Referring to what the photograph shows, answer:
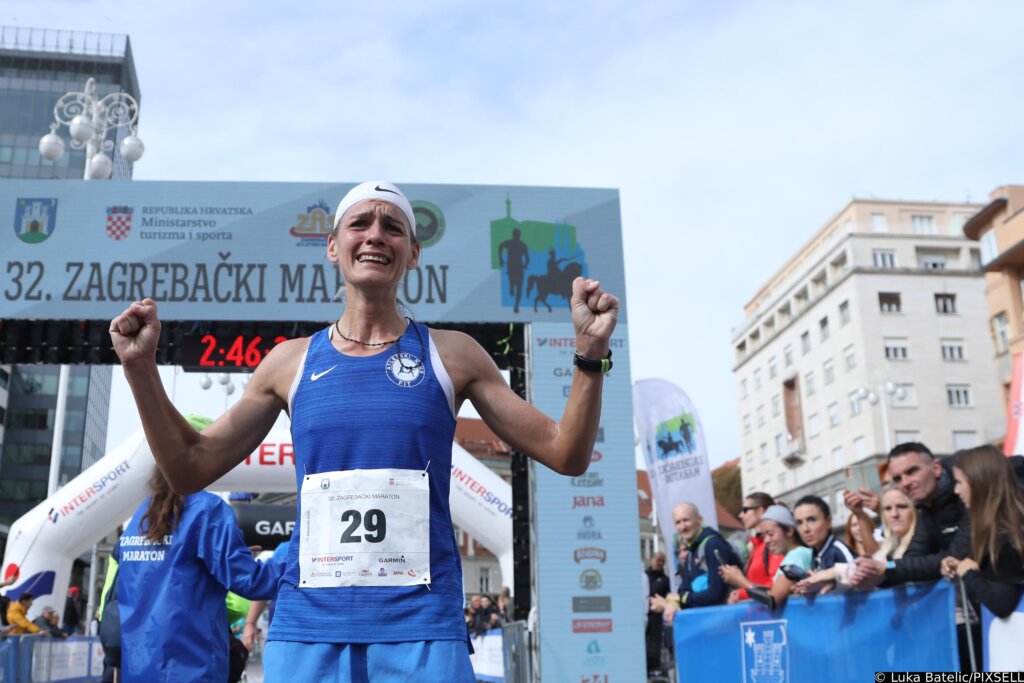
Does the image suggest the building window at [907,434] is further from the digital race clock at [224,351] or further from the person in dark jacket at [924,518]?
the person in dark jacket at [924,518]

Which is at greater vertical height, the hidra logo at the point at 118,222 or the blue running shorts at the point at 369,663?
the hidra logo at the point at 118,222

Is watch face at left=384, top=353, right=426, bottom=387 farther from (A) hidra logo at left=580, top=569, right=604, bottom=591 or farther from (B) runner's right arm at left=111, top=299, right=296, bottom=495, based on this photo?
(A) hidra logo at left=580, top=569, right=604, bottom=591

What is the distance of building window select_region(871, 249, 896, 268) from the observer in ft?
177

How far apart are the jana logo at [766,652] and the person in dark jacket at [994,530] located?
1.52 meters

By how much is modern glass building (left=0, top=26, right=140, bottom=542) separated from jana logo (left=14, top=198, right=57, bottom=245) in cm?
5286

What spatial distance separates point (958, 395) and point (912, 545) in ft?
167

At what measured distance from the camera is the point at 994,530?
4.53 m

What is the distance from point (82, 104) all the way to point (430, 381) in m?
18.2

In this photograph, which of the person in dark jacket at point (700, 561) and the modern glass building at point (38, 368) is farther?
the modern glass building at point (38, 368)

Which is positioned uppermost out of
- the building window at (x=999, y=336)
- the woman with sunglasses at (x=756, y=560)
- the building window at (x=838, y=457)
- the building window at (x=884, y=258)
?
the building window at (x=884, y=258)

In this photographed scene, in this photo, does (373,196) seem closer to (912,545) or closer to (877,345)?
(912,545)

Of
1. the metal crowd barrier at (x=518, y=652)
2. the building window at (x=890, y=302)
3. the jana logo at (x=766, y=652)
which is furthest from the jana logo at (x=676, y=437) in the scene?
the building window at (x=890, y=302)

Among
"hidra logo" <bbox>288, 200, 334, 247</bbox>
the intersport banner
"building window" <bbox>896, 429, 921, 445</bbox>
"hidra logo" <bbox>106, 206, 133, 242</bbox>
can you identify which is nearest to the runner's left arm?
"hidra logo" <bbox>288, 200, 334, 247</bbox>

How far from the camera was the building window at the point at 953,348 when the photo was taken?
5247 centimetres
